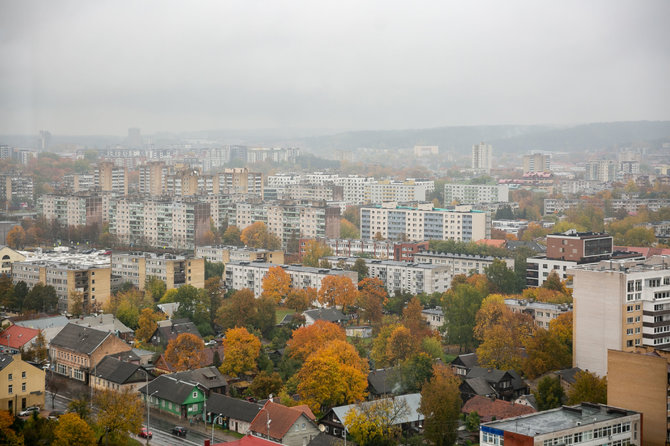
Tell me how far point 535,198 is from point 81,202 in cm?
2056

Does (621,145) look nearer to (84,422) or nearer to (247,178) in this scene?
(247,178)

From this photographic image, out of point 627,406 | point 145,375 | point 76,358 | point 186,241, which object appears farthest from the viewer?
point 186,241

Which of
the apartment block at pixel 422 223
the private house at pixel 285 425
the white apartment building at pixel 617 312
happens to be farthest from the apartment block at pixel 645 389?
the apartment block at pixel 422 223

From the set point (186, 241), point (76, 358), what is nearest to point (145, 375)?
point (76, 358)

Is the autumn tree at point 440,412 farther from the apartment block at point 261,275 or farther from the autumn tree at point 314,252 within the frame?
the autumn tree at point 314,252

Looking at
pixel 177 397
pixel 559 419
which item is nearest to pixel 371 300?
pixel 177 397

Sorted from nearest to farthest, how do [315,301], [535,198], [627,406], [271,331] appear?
[627,406], [271,331], [315,301], [535,198]

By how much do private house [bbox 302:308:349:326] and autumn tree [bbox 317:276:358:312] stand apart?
0.66m

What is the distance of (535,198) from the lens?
3684 centimetres

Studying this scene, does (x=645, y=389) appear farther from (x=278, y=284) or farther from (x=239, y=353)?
(x=278, y=284)

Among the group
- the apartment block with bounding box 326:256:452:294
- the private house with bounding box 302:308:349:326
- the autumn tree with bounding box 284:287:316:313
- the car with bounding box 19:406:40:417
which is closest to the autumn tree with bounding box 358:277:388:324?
the private house with bounding box 302:308:349:326

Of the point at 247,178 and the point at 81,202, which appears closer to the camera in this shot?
the point at 81,202

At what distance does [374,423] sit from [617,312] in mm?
3660

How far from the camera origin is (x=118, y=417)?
7.94 meters
